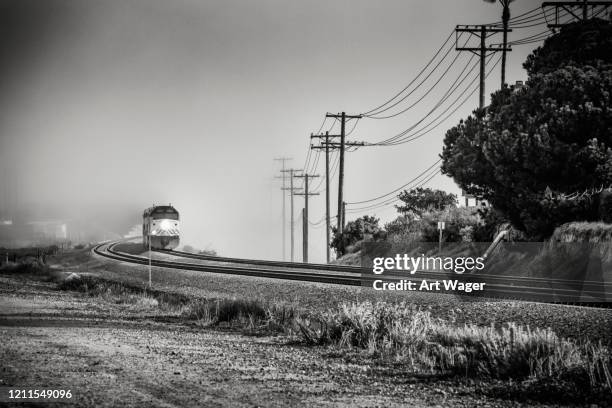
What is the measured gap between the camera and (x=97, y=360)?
10.3 metres

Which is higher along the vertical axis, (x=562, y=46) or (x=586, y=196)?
(x=562, y=46)

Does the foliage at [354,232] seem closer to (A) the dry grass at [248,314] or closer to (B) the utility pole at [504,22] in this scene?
(B) the utility pole at [504,22]

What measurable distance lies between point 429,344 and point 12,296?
15.8 m

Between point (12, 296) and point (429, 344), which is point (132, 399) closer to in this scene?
point (429, 344)

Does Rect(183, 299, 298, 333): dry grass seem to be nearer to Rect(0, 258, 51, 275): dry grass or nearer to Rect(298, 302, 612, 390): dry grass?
Rect(298, 302, 612, 390): dry grass

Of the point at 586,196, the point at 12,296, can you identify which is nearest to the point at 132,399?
the point at 12,296

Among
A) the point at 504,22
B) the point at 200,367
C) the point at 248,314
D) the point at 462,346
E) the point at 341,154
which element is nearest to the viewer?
the point at 200,367

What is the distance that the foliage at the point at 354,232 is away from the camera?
4800 cm

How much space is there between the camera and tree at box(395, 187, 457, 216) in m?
52.9

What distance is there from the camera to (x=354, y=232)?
4928 centimetres

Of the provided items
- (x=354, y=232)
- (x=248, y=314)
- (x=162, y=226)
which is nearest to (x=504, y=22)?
(x=354, y=232)

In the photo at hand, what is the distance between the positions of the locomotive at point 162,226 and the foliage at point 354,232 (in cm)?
1303

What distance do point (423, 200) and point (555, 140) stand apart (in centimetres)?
2738

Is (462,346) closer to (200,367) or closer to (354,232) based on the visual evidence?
(200,367)
